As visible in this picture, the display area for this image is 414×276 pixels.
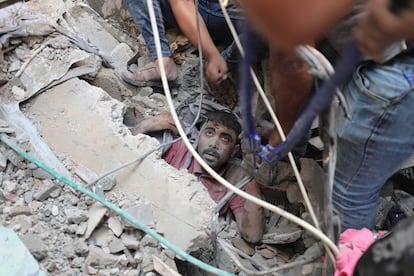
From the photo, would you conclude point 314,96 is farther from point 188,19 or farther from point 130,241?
point 188,19

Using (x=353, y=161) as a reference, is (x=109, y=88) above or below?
below

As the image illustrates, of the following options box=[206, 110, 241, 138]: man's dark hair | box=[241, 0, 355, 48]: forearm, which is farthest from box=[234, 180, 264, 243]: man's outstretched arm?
box=[241, 0, 355, 48]: forearm

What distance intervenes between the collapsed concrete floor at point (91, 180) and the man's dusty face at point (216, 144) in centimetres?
25

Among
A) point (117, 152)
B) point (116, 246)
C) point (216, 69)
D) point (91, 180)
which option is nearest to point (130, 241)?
point (116, 246)

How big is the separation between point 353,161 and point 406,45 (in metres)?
0.35

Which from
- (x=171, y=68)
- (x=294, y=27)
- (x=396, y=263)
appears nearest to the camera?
(x=294, y=27)

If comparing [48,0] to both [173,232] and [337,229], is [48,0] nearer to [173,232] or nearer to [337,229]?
[173,232]

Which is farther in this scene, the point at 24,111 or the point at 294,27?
the point at 24,111

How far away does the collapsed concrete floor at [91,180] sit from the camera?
1589mm

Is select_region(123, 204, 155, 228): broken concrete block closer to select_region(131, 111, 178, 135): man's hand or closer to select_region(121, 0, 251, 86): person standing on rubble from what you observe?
select_region(131, 111, 178, 135): man's hand

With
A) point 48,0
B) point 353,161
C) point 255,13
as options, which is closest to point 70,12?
point 48,0

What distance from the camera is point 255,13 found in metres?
0.60

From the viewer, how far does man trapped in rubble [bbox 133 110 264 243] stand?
6.79 feet

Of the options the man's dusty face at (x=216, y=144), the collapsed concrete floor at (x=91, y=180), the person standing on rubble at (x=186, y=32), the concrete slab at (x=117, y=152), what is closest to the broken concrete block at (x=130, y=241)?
the collapsed concrete floor at (x=91, y=180)
